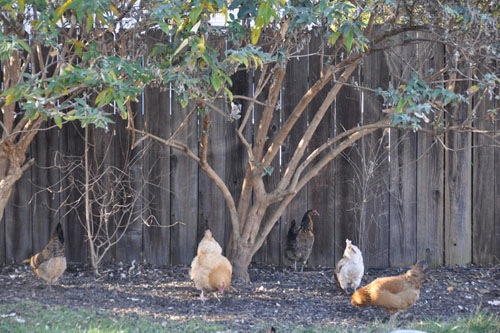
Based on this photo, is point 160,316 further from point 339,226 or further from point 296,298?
point 339,226

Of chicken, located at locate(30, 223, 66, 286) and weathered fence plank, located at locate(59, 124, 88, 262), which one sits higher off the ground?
weathered fence plank, located at locate(59, 124, 88, 262)

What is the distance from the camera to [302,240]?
23.7ft

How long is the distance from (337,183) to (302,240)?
0.78 meters

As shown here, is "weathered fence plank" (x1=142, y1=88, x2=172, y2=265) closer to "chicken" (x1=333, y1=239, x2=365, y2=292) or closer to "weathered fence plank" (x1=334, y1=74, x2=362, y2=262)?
"weathered fence plank" (x1=334, y1=74, x2=362, y2=262)

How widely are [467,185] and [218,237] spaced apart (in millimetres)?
2825

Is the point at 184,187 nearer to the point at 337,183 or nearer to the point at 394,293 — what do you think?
the point at 337,183

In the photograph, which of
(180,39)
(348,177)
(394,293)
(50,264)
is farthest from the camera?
(348,177)

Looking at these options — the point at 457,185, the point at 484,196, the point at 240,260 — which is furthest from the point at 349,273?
the point at 484,196

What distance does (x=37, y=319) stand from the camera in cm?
534

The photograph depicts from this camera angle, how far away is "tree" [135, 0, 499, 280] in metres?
4.72

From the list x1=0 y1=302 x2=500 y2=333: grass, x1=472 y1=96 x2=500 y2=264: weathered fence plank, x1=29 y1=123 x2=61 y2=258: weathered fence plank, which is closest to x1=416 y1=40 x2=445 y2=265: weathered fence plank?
x1=472 y1=96 x2=500 y2=264: weathered fence plank

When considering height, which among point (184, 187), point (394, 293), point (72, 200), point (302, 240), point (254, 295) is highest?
point (184, 187)

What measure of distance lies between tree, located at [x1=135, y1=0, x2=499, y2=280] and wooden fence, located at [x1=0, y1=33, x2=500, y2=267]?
0.78 ft

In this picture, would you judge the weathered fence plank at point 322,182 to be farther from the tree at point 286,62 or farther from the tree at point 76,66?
the tree at point 76,66
